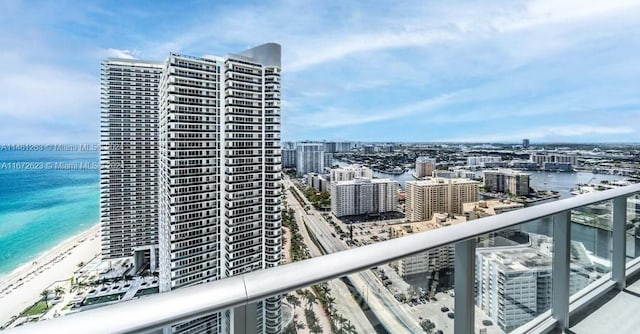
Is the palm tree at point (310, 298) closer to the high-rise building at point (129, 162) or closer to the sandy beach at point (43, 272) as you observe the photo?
the sandy beach at point (43, 272)

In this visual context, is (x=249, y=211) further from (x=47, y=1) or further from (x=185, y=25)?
(x=47, y=1)

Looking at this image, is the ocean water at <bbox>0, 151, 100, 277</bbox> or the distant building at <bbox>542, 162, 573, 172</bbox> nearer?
the distant building at <bbox>542, 162, 573, 172</bbox>

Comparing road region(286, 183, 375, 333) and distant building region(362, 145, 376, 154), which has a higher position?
distant building region(362, 145, 376, 154)

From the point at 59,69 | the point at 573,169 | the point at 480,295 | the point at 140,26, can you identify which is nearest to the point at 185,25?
the point at 140,26

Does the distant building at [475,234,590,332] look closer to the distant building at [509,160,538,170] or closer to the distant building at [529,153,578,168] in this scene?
the distant building at [529,153,578,168]

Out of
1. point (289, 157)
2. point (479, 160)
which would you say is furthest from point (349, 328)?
point (289, 157)

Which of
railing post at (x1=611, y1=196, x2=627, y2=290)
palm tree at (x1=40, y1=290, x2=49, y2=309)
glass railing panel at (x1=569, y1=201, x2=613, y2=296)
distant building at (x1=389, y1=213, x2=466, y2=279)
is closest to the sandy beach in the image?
palm tree at (x1=40, y1=290, x2=49, y2=309)
